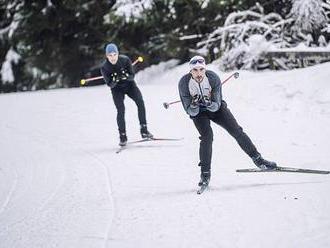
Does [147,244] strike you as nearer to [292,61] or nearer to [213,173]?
[213,173]

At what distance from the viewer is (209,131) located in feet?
19.4

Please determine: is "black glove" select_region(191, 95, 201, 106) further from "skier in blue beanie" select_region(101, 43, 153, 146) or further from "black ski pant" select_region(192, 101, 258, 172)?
"skier in blue beanie" select_region(101, 43, 153, 146)

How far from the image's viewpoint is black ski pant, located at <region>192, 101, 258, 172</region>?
5887mm

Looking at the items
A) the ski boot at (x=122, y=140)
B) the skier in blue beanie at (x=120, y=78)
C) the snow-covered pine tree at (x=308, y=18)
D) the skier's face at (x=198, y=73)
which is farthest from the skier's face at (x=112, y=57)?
the snow-covered pine tree at (x=308, y=18)

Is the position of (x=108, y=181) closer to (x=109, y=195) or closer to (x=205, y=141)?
(x=109, y=195)

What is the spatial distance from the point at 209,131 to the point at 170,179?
3.57 feet

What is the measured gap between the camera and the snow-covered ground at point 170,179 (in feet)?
15.5

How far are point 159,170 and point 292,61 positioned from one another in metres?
6.83

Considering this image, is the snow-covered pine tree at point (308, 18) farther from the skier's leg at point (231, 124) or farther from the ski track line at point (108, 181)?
the skier's leg at point (231, 124)

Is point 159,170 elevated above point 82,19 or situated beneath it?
situated beneath

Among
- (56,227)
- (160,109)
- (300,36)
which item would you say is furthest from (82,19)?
(56,227)

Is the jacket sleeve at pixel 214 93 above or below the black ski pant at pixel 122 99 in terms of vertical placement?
Answer: above

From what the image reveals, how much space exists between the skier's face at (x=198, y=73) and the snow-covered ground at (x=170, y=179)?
4.59 ft

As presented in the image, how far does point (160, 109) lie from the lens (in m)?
11.8
